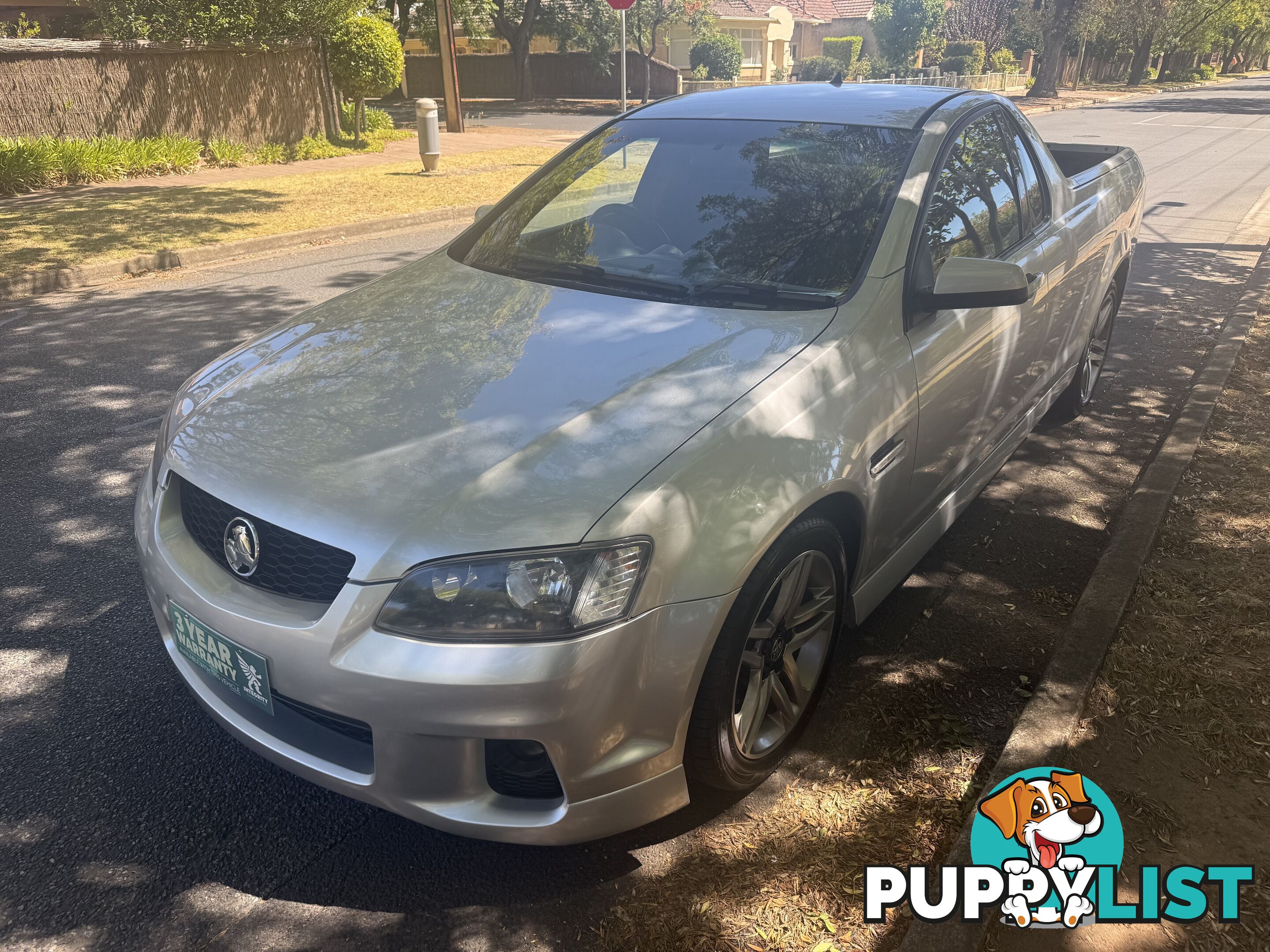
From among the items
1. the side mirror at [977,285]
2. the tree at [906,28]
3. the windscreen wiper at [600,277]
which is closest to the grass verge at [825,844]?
the side mirror at [977,285]

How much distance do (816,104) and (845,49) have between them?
56695mm

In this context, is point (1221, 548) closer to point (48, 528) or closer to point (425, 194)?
point (48, 528)

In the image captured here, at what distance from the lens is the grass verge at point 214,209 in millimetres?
8812

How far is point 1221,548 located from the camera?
3879 millimetres

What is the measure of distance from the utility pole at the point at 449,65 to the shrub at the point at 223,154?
176 inches

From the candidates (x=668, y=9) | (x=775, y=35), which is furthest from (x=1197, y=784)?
(x=775, y=35)

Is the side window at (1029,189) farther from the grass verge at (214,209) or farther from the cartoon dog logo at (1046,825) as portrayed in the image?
the grass verge at (214,209)

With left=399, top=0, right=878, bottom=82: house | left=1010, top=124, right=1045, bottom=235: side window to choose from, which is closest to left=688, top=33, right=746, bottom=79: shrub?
left=399, top=0, right=878, bottom=82: house

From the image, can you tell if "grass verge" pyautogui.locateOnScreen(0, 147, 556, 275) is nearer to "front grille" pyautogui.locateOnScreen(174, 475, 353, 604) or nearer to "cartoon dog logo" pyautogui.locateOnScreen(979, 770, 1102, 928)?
"front grille" pyautogui.locateOnScreen(174, 475, 353, 604)

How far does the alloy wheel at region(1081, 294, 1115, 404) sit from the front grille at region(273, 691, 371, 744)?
4415mm

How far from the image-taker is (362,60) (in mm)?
17234

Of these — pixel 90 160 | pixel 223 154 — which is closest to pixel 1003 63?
pixel 223 154

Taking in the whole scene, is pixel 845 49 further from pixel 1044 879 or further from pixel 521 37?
pixel 1044 879

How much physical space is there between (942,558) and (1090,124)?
26680 mm
